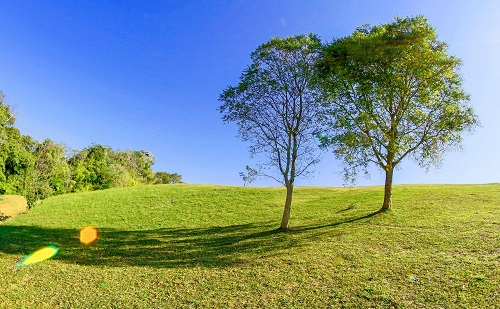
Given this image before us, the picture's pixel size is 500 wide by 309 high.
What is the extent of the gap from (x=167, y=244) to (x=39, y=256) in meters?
7.50

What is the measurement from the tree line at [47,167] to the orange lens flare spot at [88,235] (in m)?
19.1

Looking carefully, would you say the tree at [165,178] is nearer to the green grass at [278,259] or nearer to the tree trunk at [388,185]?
the green grass at [278,259]

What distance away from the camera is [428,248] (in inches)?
627

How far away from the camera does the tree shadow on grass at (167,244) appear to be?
57.7 ft

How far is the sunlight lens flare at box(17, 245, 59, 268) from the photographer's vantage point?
17.9 metres

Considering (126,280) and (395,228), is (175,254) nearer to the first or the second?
(126,280)

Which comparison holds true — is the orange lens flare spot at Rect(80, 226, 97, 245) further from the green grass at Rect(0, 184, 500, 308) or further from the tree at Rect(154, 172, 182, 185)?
the tree at Rect(154, 172, 182, 185)

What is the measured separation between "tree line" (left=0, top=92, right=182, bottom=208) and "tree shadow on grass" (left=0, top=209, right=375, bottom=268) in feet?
66.8

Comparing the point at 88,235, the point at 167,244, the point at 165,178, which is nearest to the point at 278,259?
the point at 167,244

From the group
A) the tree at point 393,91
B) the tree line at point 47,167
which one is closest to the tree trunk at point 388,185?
the tree at point 393,91


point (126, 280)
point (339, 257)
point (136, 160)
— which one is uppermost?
point (136, 160)

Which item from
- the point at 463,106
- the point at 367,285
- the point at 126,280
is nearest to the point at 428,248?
the point at 367,285

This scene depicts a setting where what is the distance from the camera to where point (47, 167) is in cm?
4709

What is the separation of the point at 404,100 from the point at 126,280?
71.7 ft
